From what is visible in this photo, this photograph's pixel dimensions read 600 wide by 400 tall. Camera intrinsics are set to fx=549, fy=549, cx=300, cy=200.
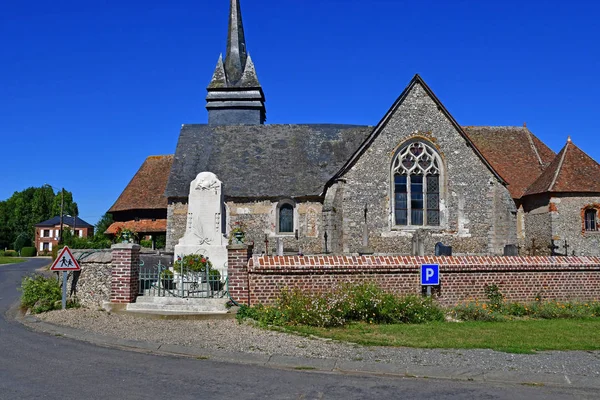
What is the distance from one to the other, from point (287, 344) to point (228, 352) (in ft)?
3.70

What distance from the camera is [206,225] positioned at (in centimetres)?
1520

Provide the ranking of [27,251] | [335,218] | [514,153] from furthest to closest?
[27,251] < [514,153] < [335,218]

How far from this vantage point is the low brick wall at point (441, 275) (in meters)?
12.4

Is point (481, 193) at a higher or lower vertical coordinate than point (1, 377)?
higher

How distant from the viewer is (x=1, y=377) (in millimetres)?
7176

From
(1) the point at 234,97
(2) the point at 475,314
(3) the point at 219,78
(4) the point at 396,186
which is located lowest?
(2) the point at 475,314

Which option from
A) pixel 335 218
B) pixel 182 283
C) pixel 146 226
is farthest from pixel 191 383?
pixel 146 226

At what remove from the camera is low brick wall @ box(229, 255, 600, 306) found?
1239cm

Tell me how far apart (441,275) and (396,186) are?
1062cm

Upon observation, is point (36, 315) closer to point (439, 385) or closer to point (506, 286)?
point (439, 385)

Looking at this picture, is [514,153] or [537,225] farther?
[514,153]

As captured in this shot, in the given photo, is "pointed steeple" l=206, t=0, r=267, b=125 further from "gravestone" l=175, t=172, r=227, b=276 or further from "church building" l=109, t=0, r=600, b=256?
"gravestone" l=175, t=172, r=227, b=276

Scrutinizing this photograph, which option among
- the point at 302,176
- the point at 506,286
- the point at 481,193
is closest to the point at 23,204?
the point at 302,176

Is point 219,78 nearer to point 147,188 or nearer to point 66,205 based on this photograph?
point 147,188
